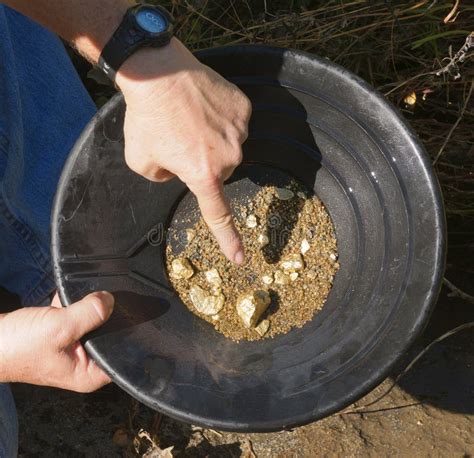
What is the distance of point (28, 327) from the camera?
1.00 meters

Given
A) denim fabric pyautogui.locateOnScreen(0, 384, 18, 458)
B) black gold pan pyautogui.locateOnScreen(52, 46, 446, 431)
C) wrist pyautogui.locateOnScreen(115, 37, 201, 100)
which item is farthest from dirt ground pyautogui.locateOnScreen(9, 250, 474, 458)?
wrist pyautogui.locateOnScreen(115, 37, 201, 100)

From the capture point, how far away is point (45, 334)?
990 mm

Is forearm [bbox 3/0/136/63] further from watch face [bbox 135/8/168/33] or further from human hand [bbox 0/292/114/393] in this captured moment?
human hand [bbox 0/292/114/393]

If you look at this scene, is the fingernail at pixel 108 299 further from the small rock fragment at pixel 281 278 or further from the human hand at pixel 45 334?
the small rock fragment at pixel 281 278

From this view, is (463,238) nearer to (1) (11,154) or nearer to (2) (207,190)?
(2) (207,190)

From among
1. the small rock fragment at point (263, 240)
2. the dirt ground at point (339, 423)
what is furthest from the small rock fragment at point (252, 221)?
the dirt ground at point (339, 423)

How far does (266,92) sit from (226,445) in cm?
74

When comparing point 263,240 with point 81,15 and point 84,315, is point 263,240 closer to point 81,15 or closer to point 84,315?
point 84,315

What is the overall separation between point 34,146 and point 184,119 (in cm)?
45

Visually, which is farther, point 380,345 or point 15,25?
point 15,25

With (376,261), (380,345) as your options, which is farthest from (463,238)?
(380,345)

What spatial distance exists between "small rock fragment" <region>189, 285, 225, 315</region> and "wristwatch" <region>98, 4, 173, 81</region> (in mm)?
425

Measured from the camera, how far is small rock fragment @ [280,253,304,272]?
4.02 ft

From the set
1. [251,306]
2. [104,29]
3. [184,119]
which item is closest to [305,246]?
[251,306]
